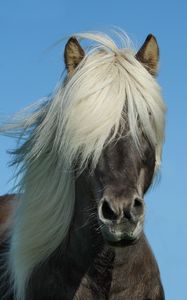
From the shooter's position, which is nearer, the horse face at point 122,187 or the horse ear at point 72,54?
the horse face at point 122,187

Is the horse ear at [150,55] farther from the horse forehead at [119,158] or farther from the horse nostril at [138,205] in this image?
the horse nostril at [138,205]

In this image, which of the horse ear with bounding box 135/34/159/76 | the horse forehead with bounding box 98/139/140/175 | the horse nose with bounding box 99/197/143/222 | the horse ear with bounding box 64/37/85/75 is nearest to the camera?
the horse nose with bounding box 99/197/143/222

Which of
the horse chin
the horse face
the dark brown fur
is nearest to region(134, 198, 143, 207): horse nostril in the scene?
the horse face

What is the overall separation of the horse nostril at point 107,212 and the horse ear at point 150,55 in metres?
1.62

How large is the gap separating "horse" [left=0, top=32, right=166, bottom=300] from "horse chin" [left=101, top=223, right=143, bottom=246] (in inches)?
1.1

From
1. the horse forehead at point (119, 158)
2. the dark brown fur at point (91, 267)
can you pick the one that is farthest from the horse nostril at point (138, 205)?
the dark brown fur at point (91, 267)

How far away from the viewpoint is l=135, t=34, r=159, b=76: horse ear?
22.2 ft

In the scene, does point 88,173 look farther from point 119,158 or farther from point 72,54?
point 72,54

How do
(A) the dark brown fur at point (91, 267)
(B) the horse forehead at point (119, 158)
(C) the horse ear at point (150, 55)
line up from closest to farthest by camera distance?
1. (B) the horse forehead at point (119, 158)
2. (A) the dark brown fur at point (91, 267)
3. (C) the horse ear at point (150, 55)

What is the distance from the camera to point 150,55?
6.80 metres

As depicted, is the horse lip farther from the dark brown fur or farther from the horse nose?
the dark brown fur

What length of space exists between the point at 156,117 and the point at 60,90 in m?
0.84

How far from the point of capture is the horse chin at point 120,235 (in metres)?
5.61

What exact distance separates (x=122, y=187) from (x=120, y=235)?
35 centimetres
